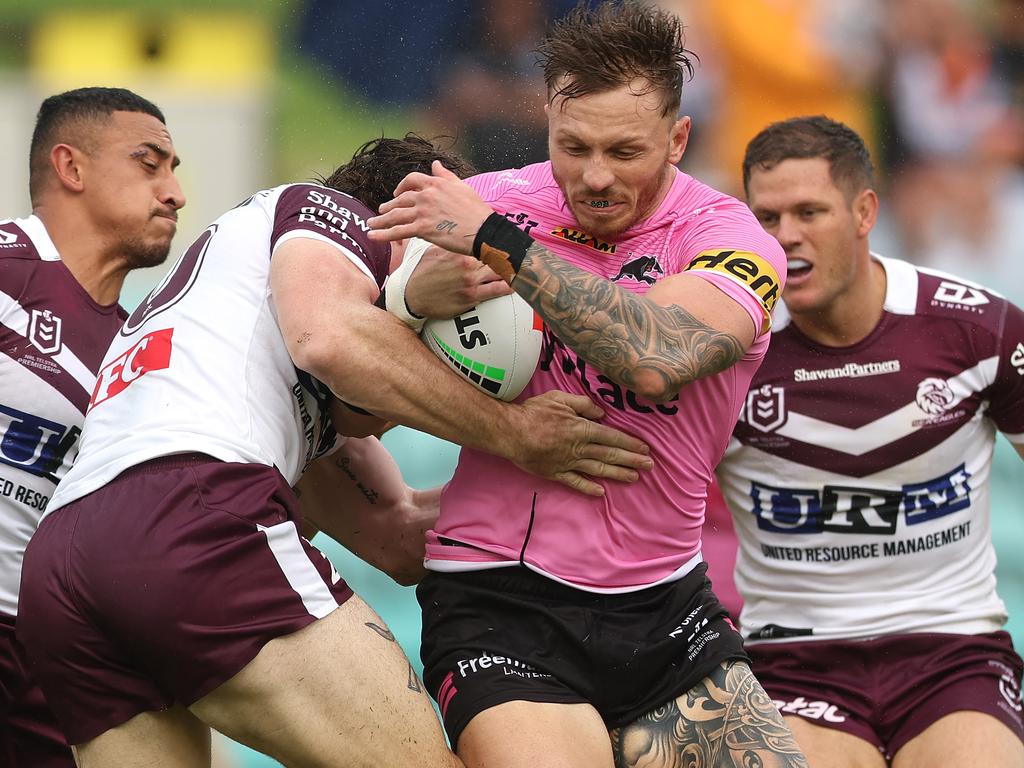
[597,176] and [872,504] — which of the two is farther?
[872,504]

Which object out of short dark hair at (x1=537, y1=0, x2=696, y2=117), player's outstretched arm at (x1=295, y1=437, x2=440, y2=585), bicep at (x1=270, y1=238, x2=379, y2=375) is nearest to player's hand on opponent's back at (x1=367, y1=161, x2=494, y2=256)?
bicep at (x1=270, y1=238, x2=379, y2=375)

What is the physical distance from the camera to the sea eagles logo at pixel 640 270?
3626 millimetres

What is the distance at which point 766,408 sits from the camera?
4.75 m

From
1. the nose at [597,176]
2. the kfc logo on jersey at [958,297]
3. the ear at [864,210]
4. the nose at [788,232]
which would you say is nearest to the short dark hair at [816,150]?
the ear at [864,210]

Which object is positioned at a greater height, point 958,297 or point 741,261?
point 741,261

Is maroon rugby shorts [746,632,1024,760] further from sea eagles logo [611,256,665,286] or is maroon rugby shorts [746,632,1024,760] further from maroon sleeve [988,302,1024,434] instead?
sea eagles logo [611,256,665,286]

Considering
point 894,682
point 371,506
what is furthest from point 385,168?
point 894,682

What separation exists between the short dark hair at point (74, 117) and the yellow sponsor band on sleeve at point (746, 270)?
92.4 inches

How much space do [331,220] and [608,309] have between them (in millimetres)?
818

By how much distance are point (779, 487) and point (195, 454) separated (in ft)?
7.46

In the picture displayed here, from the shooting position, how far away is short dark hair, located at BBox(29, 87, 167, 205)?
478cm

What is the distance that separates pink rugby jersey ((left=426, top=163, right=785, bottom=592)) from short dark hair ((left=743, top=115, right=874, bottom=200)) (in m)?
1.23

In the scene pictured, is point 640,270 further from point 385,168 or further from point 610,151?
point 385,168

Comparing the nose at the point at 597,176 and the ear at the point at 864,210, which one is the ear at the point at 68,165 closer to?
the nose at the point at 597,176
